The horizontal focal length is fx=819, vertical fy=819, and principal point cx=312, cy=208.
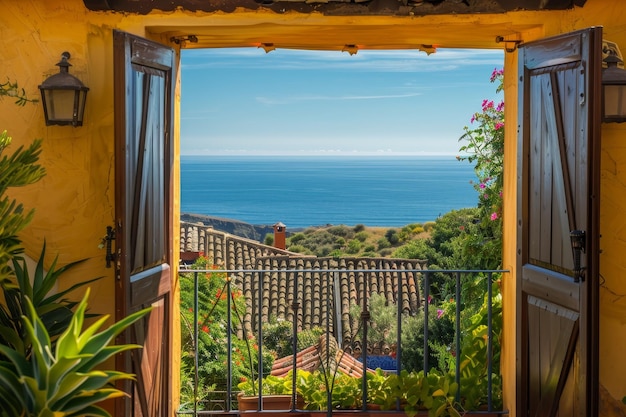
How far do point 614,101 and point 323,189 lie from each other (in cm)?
4888

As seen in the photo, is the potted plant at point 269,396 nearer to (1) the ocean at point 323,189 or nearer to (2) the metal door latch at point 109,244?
(2) the metal door latch at point 109,244

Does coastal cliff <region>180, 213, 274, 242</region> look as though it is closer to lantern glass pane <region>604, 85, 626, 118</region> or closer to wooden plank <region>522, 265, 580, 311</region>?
wooden plank <region>522, 265, 580, 311</region>

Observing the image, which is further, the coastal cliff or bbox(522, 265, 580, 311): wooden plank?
the coastal cliff

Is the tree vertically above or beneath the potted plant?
above

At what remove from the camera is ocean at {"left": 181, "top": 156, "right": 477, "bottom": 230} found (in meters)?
48.9

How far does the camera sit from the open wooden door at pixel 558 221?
11.7ft

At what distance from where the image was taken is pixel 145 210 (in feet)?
13.2

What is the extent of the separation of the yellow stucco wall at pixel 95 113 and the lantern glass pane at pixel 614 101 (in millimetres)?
265

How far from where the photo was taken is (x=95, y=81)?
4270mm

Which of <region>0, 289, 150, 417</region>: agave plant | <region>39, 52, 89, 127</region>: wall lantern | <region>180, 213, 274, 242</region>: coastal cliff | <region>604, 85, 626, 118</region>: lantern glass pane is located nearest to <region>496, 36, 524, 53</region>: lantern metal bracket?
<region>604, 85, 626, 118</region>: lantern glass pane

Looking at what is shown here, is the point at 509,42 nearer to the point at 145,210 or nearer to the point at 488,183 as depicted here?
the point at 488,183

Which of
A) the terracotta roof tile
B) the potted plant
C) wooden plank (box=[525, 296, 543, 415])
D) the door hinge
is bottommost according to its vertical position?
the terracotta roof tile

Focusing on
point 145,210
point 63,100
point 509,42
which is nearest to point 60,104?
point 63,100

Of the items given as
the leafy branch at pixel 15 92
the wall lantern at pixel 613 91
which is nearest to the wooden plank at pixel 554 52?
the wall lantern at pixel 613 91
